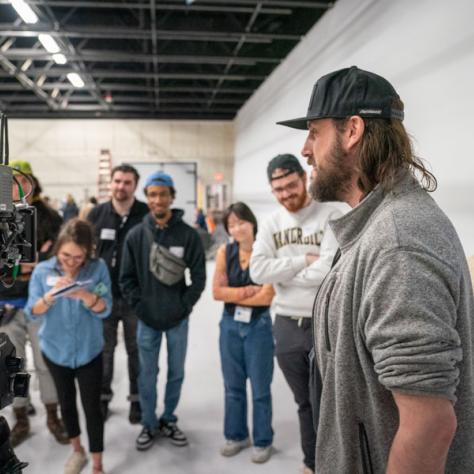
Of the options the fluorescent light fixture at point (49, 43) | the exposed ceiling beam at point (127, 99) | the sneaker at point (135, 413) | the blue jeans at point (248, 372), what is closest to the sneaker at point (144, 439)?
the sneaker at point (135, 413)

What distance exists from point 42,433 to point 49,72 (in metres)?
6.97

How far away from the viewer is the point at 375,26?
318cm

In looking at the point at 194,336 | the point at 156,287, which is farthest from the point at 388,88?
the point at 194,336

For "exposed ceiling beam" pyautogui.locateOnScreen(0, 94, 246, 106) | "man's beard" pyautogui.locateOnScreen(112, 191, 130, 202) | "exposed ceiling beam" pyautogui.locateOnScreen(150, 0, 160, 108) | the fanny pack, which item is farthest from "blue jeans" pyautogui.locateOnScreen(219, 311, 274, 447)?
"exposed ceiling beam" pyautogui.locateOnScreen(0, 94, 246, 106)

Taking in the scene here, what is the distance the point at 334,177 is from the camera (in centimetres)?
102

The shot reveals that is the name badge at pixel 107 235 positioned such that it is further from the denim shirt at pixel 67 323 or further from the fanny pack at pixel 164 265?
the denim shirt at pixel 67 323

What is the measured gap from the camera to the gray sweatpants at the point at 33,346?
262 cm

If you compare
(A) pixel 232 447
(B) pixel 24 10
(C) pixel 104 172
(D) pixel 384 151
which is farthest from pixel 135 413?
(C) pixel 104 172

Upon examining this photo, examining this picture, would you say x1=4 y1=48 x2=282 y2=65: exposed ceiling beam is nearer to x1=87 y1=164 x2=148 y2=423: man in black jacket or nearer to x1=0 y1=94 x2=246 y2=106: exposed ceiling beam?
x1=0 y1=94 x2=246 y2=106: exposed ceiling beam

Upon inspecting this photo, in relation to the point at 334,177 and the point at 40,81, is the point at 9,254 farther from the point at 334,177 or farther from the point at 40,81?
the point at 40,81

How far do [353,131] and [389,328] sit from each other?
0.44m

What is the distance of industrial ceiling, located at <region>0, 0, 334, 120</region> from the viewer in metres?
5.40

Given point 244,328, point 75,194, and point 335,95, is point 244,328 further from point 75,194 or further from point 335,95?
point 75,194

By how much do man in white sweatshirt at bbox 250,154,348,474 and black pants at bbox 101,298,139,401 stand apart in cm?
110
